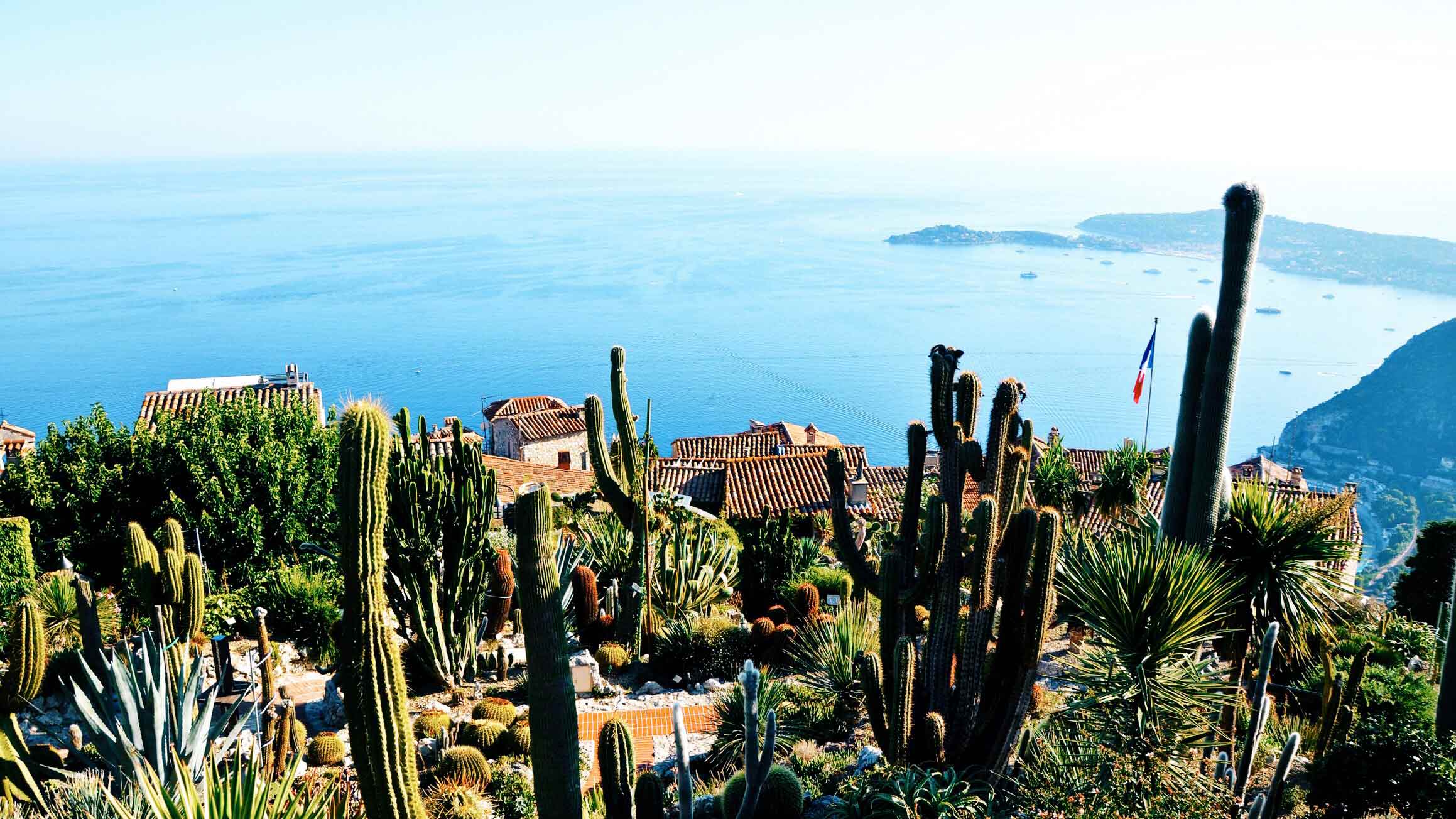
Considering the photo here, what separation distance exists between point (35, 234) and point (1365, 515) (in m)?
185

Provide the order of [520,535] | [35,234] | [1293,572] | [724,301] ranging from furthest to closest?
[35,234] < [724,301] < [1293,572] < [520,535]

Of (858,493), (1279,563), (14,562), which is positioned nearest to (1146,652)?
(1279,563)

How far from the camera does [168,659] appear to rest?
7859mm

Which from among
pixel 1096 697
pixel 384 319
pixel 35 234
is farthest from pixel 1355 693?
pixel 35 234

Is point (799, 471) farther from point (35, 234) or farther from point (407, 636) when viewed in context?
point (35, 234)

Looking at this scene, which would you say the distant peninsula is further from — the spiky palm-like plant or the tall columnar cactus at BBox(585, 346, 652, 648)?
the tall columnar cactus at BBox(585, 346, 652, 648)

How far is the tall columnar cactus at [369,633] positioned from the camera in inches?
212

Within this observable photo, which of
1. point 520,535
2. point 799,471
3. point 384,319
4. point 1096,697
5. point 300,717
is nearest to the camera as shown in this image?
point 520,535

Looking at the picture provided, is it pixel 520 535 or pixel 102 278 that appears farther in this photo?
pixel 102 278

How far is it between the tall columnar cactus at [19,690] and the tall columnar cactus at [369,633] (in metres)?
3.40

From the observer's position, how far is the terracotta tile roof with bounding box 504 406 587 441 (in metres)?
35.0

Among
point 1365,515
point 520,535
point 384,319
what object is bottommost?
point 1365,515

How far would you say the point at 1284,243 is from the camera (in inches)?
6555

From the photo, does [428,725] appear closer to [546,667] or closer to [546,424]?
[546,667]
